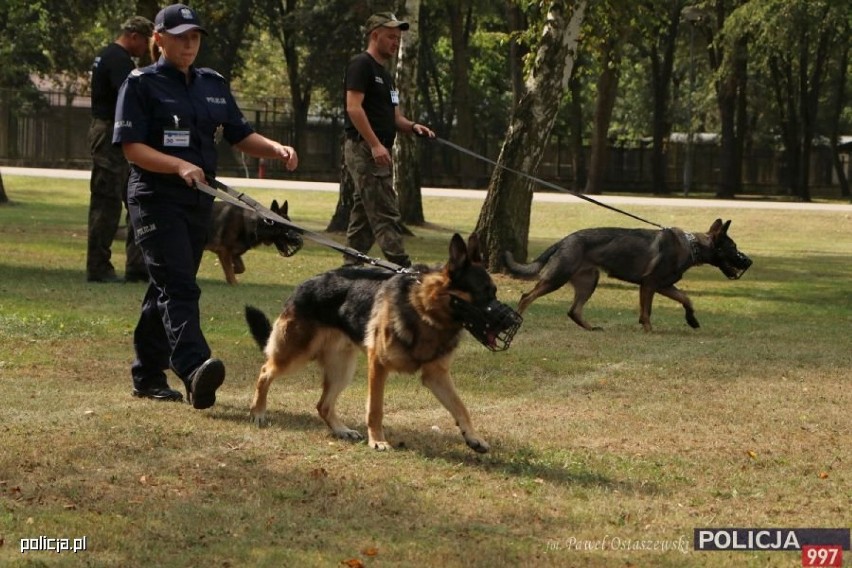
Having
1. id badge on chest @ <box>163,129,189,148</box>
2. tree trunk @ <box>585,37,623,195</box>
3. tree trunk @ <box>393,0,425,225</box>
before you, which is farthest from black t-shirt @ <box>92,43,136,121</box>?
tree trunk @ <box>585,37,623,195</box>

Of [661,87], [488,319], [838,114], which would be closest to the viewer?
[488,319]

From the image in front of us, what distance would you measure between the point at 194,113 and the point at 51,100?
49896 millimetres

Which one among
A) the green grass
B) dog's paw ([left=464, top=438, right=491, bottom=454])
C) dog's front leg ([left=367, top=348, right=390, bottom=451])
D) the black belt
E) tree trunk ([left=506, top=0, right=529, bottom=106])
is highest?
tree trunk ([left=506, top=0, right=529, bottom=106])

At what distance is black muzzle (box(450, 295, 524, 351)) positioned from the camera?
22.6ft

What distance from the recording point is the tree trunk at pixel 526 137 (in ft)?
57.0

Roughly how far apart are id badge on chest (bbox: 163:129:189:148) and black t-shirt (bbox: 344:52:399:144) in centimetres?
392

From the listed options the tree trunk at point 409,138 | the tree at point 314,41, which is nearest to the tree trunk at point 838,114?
the tree at point 314,41

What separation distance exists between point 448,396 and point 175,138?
2071 millimetres

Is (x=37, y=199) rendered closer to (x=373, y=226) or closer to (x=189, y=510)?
(x=373, y=226)

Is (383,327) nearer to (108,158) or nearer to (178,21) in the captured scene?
(178,21)

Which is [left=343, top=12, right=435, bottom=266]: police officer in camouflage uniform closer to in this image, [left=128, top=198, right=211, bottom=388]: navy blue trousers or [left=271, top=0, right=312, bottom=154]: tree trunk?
[left=128, top=198, right=211, bottom=388]: navy blue trousers

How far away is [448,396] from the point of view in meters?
7.34

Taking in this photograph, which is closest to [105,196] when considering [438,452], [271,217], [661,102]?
[271,217]

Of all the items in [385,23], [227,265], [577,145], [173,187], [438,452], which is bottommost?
[438,452]
